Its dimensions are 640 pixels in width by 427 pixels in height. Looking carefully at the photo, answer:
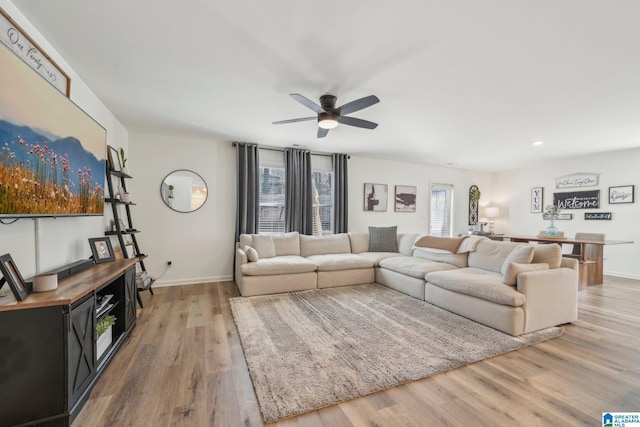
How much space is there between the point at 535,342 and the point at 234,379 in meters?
2.69

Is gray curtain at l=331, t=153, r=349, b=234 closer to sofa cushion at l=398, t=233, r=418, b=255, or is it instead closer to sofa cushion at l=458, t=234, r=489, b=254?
sofa cushion at l=398, t=233, r=418, b=255

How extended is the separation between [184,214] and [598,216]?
8107mm

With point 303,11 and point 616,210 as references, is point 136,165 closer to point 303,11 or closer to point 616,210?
point 303,11

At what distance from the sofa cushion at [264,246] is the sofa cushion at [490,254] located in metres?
3.02

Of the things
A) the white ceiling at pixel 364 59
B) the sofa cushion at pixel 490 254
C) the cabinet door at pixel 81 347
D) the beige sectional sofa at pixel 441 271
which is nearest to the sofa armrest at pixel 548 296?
the beige sectional sofa at pixel 441 271

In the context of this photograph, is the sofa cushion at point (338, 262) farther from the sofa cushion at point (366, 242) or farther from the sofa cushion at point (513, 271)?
the sofa cushion at point (513, 271)

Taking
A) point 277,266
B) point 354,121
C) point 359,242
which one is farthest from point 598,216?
point 277,266

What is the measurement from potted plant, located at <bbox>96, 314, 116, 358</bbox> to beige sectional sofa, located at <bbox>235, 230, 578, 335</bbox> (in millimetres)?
1767

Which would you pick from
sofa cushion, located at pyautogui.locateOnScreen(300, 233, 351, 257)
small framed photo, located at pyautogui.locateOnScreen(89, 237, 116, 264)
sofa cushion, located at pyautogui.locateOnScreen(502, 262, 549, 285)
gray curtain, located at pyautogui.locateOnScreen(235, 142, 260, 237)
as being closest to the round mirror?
gray curtain, located at pyautogui.locateOnScreen(235, 142, 260, 237)

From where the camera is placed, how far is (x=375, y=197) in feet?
20.6

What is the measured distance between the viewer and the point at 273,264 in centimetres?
399

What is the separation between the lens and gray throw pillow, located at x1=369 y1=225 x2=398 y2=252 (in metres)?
5.22

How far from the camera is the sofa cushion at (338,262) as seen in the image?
4309mm

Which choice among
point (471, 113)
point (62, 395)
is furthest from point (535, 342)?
point (62, 395)
